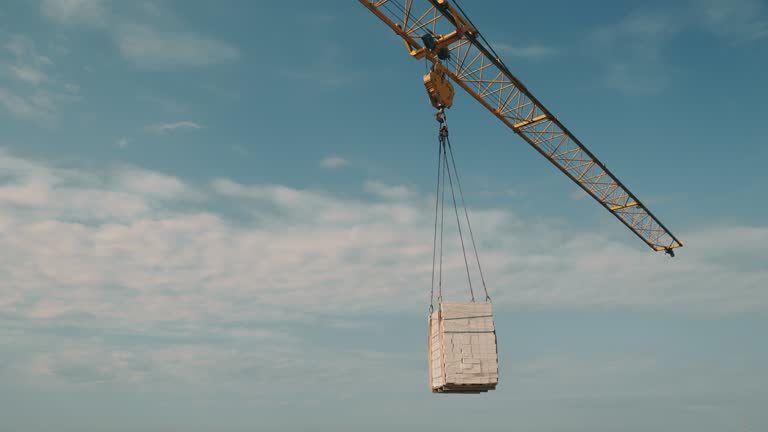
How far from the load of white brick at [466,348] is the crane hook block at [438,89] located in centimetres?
1062

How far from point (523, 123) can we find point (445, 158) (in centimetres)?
945

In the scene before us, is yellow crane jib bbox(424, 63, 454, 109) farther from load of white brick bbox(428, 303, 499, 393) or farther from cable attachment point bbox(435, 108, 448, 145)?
load of white brick bbox(428, 303, 499, 393)

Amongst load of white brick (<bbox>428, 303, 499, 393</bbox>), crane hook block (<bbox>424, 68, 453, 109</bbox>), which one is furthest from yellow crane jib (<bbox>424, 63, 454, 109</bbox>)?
load of white brick (<bbox>428, 303, 499, 393</bbox>)

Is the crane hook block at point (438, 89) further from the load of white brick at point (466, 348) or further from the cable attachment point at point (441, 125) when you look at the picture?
the load of white brick at point (466, 348)

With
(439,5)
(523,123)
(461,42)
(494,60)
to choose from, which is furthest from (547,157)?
(439,5)

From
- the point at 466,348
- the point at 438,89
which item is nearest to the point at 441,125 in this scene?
the point at 438,89

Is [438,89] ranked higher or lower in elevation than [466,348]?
higher

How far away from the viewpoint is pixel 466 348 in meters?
15.7

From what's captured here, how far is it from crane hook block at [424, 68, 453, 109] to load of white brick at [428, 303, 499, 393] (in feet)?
34.9

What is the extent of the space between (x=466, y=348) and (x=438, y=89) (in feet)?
39.5

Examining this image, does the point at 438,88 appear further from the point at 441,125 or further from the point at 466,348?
the point at 466,348

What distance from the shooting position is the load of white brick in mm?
15531

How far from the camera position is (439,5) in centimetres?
2300

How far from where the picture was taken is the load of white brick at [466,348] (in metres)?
15.5
